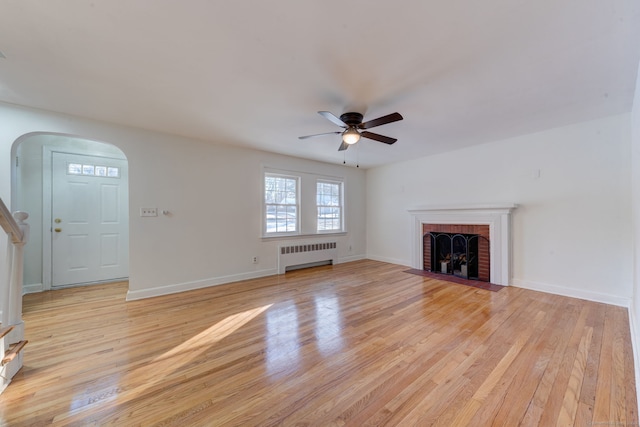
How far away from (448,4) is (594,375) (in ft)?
9.10

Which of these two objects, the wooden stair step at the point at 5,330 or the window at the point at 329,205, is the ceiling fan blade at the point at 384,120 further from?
the wooden stair step at the point at 5,330

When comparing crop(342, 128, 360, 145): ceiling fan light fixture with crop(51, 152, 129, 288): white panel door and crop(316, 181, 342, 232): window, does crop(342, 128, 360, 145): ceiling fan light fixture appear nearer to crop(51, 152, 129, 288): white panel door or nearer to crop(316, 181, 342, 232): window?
crop(316, 181, 342, 232): window

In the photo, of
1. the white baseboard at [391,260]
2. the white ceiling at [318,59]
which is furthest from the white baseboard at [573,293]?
the white ceiling at [318,59]

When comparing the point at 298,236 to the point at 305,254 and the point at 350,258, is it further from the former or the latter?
the point at 350,258

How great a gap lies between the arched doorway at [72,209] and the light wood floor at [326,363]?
2.93 feet

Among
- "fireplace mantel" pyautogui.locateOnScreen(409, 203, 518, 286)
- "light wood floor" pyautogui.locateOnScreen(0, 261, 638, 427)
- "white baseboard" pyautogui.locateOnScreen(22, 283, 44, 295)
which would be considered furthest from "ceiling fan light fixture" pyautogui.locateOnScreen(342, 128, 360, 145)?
"white baseboard" pyautogui.locateOnScreen(22, 283, 44, 295)

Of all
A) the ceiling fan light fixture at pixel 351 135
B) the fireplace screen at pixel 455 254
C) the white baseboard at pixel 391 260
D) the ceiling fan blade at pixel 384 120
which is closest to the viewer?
the ceiling fan blade at pixel 384 120

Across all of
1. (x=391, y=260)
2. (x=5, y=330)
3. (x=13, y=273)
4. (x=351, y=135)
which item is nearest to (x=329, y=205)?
(x=391, y=260)

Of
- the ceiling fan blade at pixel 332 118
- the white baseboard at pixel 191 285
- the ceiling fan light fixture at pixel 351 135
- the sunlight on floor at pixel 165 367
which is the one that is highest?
the ceiling fan blade at pixel 332 118

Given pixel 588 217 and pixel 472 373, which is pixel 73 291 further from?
pixel 588 217

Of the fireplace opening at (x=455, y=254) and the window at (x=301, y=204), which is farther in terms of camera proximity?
the window at (x=301, y=204)

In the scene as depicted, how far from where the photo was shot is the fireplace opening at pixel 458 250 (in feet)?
14.3

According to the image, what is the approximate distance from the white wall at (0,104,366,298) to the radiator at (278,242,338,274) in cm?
18

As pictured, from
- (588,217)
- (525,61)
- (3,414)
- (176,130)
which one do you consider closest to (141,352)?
(3,414)
